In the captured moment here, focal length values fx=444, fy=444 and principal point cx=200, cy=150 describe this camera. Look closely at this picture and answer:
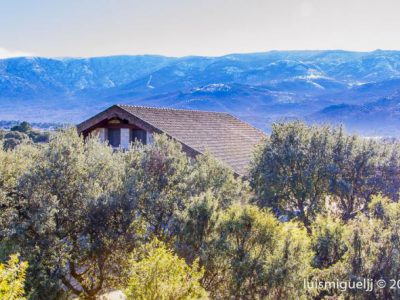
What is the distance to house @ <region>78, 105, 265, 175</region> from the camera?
78.5ft

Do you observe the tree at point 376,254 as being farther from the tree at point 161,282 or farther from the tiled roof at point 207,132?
the tiled roof at point 207,132

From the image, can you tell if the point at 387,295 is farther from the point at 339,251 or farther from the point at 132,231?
the point at 132,231

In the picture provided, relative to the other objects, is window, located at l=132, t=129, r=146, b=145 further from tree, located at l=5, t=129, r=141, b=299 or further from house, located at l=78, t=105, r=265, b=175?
tree, located at l=5, t=129, r=141, b=299

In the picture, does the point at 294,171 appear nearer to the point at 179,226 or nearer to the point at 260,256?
the point at 179,226

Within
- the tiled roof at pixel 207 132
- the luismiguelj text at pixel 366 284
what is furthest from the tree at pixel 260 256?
the tiled roof at pixel 207 132

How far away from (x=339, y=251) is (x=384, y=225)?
126 centimetres

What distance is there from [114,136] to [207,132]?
607 centimetres

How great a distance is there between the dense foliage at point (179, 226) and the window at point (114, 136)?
34.7 ft


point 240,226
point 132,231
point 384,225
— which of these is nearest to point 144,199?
point 132,231

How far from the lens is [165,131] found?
2377 cm

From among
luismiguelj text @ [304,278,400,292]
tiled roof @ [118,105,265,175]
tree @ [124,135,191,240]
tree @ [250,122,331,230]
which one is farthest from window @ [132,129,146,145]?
luismiguelj text @ [304,278,400,292]

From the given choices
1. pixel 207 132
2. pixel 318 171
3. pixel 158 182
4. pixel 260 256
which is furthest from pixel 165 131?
pixel 260 256

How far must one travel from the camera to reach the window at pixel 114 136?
25.4 meters

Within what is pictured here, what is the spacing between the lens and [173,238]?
12.0m
